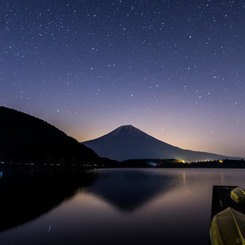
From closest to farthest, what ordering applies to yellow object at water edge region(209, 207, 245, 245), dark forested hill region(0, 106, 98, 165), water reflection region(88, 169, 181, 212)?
yellow object at water edge region(209, 207, 245, 245) → water reflection region(88, 169, 181, 212) → dark forested hill region(0, 106, 98, 165)

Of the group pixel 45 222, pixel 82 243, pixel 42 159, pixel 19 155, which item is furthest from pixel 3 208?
pixel 42 159

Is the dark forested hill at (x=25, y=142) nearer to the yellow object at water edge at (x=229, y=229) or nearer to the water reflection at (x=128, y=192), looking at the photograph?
the water reflection at (x=128, y=192)

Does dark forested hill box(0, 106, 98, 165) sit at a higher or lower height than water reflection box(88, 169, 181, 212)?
higher

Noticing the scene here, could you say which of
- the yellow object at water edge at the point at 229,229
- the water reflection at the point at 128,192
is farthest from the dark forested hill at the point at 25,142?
the yellow object at water edge at the point at 229,229

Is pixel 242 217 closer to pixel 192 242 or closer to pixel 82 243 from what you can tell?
pixel 192 242

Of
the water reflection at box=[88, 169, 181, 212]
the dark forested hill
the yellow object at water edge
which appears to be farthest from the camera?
the dark forested hill

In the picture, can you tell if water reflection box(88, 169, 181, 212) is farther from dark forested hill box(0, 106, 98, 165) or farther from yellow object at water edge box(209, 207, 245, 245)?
dark forested hill box(0, 106, 98, 165)

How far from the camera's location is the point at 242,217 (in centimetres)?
1251

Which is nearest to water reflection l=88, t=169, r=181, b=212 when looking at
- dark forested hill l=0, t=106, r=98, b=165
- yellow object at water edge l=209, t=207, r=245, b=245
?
yellow object at water edge l=209, t=207, r=245, b=245

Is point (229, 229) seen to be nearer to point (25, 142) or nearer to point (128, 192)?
point (128, 192)

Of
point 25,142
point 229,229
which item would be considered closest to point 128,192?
point 229,229

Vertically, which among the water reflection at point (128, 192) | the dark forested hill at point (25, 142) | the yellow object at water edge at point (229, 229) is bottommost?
the water reflection at point (128, 192)

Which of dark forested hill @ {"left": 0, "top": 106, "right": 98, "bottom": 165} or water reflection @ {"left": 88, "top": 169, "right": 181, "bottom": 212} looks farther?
dark forested hill @ {"left": 0, "top": 106, "right": 98, "bottom": 165}

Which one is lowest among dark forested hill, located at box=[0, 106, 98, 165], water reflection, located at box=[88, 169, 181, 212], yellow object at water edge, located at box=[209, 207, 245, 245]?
water reflection, located at box=[88, 169, 181, 212]
